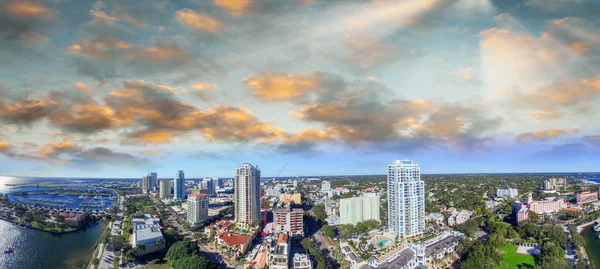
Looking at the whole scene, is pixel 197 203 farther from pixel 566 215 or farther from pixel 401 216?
pixel 566 215

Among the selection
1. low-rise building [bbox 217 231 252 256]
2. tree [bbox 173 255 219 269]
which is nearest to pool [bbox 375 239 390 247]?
low-rise building [bbox 217 231 252 256]

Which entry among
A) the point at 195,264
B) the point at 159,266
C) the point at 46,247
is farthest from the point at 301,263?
the point at 46,247

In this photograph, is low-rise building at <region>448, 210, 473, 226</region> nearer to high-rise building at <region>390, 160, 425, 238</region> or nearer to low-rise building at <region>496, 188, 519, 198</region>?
high-rise building at <region>390, 160, 425, 238</region>

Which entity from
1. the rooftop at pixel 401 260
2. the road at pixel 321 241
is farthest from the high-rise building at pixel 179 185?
the rooftop at pixel 401 260

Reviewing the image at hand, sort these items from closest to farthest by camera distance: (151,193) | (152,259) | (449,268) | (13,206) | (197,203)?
(449,268) < (152,259) < (197,203) < (13,206) < (151,193)

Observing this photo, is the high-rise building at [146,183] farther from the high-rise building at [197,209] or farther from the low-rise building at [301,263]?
the low-rise building at [301,263]

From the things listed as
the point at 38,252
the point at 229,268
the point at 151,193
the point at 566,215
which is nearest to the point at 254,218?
the point at 229,268
